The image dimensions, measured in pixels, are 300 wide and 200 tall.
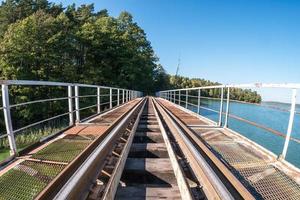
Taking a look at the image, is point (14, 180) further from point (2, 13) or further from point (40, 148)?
point (2, 13)

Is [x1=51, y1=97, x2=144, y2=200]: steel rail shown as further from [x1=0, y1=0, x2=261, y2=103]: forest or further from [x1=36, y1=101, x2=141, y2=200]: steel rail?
[x1=0, y1=0, x2=261, y2=103]: forest

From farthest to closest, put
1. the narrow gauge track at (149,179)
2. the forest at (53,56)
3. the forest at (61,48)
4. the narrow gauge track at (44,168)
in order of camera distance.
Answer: the forest at (61,48) → the forest at (53,56) → the narrow gauge track at (44,168) → the narrow gauge track at (149,179)

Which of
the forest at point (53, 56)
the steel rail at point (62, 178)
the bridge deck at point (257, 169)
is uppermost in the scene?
the forest at point (53, 56)

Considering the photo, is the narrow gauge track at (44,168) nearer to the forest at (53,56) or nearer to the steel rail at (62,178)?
the steel rail at (62,178)

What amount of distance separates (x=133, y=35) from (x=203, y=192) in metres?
57.1

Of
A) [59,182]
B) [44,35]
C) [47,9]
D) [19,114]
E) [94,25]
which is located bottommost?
[19,114]

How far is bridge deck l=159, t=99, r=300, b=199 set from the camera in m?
2.47

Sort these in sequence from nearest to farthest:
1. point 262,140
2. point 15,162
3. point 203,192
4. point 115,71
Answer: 1. point 203,192
2. point 15,162
3. point 262,140
4. point 115,71

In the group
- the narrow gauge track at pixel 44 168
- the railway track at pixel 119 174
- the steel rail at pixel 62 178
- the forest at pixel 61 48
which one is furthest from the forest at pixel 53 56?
the steel rail at pixel 62 178

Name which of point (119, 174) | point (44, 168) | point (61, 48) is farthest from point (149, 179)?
point (61, 48)

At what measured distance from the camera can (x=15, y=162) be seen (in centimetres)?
321

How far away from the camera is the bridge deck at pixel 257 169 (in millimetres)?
2471

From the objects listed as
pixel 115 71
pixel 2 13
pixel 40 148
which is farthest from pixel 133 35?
pixel 40 148

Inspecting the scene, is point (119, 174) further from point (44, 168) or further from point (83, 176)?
point (44, 168)
